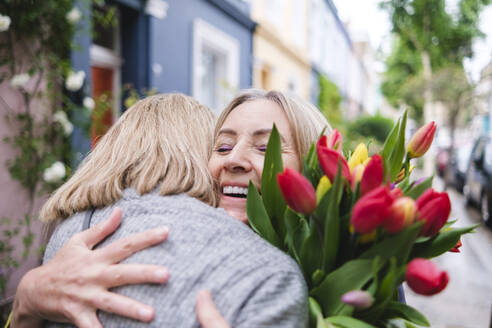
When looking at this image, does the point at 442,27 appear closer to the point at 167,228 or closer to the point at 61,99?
the point at 61,99

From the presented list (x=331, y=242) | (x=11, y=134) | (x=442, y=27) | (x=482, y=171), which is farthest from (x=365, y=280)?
(x=442, y=27)

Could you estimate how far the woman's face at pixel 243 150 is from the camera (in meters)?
1.46

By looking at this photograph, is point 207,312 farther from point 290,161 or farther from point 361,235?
point 290,161

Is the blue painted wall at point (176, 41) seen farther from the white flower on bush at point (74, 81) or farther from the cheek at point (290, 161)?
the cheek at point (290, 161)

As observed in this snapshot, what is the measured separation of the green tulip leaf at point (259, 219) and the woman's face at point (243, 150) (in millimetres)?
234

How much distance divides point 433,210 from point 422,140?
1.18 feet

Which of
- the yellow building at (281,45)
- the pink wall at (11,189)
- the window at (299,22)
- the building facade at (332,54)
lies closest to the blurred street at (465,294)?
the pink wall at (11,189)

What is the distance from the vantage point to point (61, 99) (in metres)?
4.07

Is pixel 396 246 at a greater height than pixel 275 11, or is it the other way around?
pixel 275 11

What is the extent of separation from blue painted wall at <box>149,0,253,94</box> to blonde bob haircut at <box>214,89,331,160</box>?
437 cm

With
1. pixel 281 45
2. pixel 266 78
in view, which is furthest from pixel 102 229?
pixel 281 45

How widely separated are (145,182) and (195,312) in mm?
447

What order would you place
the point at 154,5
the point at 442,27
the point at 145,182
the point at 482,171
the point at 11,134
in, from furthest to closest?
the point at 442,27
the point at 482,171
the point at 154,5
the point at 11,134
the point at 145,182

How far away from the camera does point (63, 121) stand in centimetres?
393
